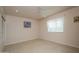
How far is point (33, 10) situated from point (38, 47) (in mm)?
774

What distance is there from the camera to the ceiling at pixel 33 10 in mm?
1417

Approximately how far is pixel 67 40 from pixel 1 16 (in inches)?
57.3

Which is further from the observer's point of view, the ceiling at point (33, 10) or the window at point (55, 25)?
the window at point (55, 25)

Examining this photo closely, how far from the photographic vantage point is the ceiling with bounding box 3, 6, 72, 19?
55.8 inches

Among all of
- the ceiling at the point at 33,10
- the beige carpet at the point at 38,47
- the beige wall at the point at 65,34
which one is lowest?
the beige carpet at the point at 38,47

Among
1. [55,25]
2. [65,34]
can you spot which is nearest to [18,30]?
[55,25]

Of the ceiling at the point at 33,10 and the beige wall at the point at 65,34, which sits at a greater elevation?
the ceiling at the point at 33,10

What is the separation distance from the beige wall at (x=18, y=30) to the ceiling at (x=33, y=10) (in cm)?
10

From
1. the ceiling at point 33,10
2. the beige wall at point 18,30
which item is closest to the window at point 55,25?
the ceiling at point 33,10

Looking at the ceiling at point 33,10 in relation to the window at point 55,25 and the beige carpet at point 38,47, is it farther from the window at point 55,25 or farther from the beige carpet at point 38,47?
the beige carpet at point 38,47
